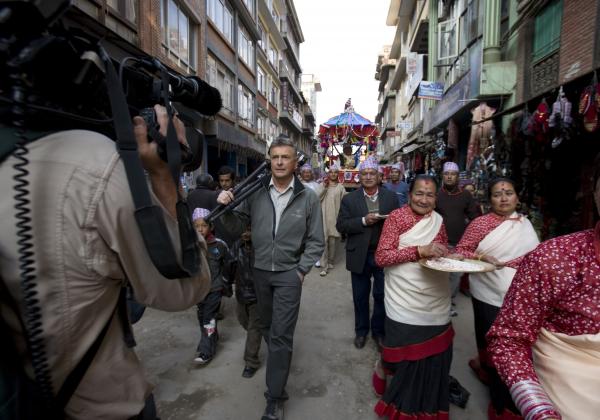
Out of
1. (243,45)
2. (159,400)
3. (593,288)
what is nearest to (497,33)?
(593,288)

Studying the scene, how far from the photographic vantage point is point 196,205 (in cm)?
480

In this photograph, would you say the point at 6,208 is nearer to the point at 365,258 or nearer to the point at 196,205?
the point at 365,258

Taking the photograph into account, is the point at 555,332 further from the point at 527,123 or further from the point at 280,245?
the point at 527,123

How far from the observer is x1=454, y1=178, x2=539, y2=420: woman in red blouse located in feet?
8.25

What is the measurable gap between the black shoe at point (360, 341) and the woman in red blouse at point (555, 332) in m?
2.42

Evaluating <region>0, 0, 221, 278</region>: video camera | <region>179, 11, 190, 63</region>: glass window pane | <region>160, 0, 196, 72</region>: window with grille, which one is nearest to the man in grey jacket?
<region>0, 0, 221, 278</region>: video camera

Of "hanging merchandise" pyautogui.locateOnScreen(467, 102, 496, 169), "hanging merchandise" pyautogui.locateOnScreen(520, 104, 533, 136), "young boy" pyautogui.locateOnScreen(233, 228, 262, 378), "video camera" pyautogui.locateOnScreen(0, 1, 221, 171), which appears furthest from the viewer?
"hanging merchandise" pyautogui.locateOnScreen(467, 102, 496, 169)

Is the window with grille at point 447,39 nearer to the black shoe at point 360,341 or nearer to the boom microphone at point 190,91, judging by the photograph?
the black shoe at point 360,341

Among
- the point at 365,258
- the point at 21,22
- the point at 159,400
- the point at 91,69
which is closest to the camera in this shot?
the point at 21,22

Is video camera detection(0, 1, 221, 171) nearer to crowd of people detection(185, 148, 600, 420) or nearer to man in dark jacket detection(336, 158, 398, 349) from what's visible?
crowd of people detection(185, 148, 600, 420)

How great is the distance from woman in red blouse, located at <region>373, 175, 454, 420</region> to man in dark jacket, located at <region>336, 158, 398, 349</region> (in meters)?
0.98

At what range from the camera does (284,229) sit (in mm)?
2781

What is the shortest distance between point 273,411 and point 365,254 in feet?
5.69

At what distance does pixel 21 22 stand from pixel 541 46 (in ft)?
25.8
